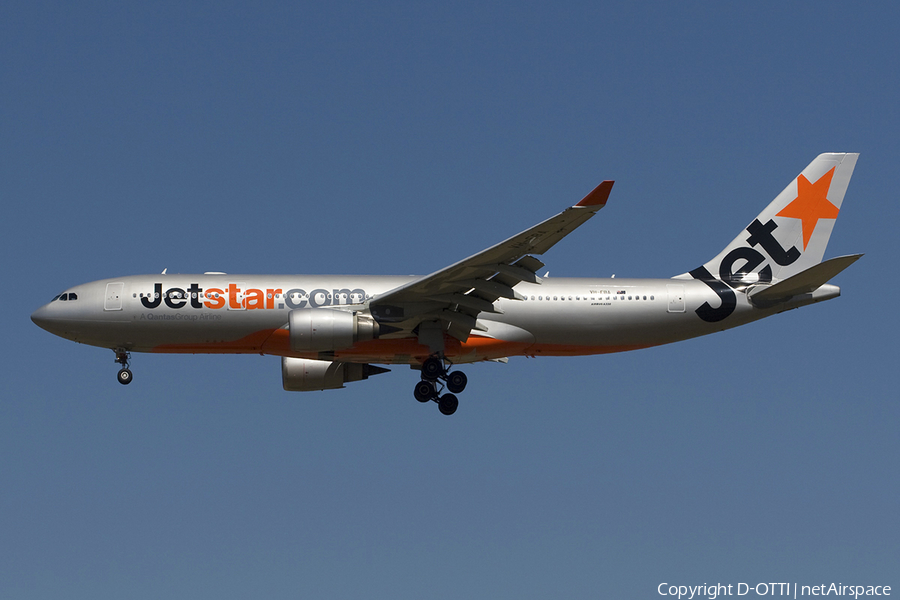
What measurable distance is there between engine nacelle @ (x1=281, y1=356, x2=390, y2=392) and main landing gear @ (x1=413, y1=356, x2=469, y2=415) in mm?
3437

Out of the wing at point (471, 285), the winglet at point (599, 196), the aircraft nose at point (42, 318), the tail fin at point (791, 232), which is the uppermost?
the tail fin at point (791, 232)

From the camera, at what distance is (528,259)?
27719 mm

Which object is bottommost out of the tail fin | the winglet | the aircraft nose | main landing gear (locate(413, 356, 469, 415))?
main landing gear (locate(413, 356, 469, 415))

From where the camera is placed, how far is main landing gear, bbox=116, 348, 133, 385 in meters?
32.3

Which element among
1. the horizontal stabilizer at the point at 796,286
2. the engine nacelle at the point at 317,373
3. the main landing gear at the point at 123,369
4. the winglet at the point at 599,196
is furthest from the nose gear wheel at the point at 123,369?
the horizontal stabilizer at the point at 796,286

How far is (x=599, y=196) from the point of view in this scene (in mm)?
24625

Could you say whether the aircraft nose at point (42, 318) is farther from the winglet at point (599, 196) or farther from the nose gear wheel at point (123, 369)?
the winglet at point (599, 196)

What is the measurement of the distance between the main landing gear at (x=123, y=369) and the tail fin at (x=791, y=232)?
17.2m

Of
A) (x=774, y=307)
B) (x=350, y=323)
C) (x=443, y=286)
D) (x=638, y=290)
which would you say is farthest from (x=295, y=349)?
(x=774, y=307)

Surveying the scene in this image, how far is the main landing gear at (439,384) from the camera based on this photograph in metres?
31.2

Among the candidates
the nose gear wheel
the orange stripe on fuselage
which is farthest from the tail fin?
the nose gear wheel

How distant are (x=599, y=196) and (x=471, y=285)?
5540mm

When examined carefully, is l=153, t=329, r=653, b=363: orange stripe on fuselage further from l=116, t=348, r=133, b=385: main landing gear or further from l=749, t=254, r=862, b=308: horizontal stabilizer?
l=749, t=254, r=862, b=308: horizontal stabilizer

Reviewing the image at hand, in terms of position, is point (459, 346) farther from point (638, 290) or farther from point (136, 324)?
point (136, 324)
